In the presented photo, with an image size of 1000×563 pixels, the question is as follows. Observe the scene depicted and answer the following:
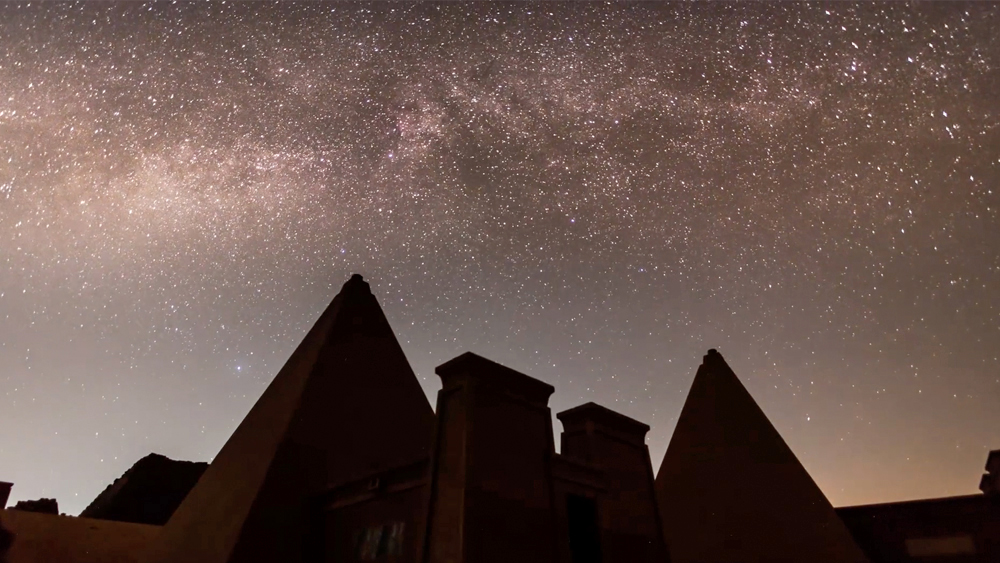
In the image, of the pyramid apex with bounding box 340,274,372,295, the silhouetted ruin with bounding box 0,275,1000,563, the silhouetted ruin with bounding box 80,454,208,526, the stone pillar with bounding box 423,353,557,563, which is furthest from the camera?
the silhouetted ruin with bounding box 80,454,208,526

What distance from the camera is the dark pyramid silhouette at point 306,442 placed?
1064 cm

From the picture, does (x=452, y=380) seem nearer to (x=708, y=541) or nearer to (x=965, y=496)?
(x=708, y=541)

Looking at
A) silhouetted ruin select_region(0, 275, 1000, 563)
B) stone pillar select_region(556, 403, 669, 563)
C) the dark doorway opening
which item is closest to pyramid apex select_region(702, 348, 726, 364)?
silhouetted ruin select_region(0, 275, 1000, 563)

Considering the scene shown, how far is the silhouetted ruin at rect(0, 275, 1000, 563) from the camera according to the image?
9.83 meters

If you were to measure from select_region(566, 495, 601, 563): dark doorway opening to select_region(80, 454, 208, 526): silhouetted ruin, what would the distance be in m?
11.7

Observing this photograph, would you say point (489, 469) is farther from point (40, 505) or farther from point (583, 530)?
point (40, 505)

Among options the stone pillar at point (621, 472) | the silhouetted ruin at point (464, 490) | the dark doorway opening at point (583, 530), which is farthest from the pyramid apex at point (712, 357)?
the dark doorway opening at point (583, 530)

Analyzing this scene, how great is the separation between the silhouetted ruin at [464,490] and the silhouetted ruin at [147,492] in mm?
54

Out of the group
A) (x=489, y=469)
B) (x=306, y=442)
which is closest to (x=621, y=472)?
(x=489, y=469)

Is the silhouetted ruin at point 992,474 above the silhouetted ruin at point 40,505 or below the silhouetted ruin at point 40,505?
above

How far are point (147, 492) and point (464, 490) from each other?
12.5 m

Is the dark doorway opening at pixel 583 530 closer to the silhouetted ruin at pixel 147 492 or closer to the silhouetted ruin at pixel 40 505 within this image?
the silhouetted ruin at pixel 147 492

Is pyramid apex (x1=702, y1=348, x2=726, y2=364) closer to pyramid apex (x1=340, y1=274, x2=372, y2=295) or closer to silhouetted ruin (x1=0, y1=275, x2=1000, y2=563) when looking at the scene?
silhouetted ruin (x1=0, y1=275, x2=1000, y2=563)

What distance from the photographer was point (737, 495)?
15188mm
